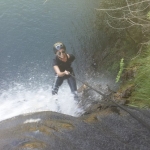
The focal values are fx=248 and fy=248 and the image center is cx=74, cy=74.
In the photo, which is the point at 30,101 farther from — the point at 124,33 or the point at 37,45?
the point at 124,33

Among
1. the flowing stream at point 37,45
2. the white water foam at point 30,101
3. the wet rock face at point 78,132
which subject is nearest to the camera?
the wet rock face at point 78,132

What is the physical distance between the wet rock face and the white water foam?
3.68m

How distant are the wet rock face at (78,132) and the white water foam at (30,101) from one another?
12.1 ft

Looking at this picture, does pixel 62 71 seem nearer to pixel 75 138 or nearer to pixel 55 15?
pixel 75 138

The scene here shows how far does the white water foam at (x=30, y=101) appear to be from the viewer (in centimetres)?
799

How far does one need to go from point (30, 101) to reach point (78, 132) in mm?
6464

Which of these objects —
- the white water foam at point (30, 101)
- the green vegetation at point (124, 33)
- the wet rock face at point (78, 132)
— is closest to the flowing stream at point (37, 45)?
the white water foam at point (30, 101)

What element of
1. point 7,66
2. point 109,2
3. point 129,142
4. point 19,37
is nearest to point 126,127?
point 129,142

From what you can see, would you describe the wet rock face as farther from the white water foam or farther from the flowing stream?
the flowing stream

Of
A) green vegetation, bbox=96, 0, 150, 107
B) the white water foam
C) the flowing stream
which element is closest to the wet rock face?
green vegetation, bbox=96, 0, 150, 107

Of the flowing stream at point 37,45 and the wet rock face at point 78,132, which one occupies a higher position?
the flowing stream at point 37,45

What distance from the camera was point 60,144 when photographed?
2879 mm

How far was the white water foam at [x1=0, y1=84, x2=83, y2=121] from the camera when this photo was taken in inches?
314

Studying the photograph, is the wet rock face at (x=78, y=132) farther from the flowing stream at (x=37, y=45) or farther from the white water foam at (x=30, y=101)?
the flowing stream at (x=37, y=45)
